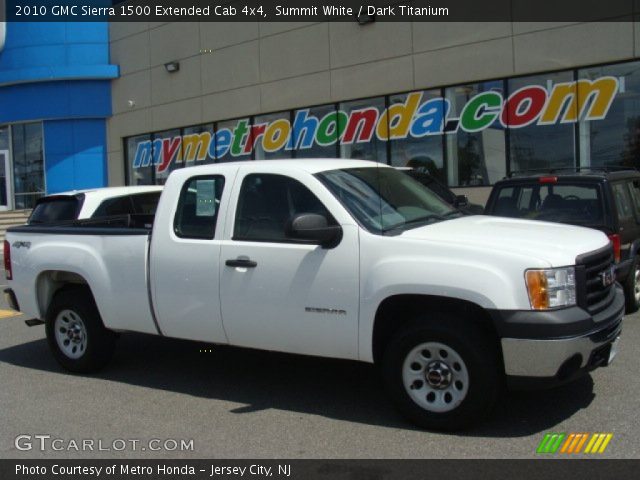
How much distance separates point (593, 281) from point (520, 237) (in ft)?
Result: 1.88

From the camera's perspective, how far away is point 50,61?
2553 centimetres

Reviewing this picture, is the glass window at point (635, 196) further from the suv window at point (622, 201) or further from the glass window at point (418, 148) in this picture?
the glass window at point (418, 148)

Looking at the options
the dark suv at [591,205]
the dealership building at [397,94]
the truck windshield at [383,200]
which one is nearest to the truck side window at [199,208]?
the truck windshield at [383,200]

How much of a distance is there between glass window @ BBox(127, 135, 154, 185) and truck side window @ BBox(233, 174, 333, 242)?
1962 cm

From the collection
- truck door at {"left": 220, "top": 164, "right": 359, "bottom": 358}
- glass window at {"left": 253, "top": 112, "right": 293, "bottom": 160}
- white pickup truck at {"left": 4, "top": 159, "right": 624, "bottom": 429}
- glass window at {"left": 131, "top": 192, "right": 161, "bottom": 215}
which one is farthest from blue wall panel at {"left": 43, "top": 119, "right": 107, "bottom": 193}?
truck door at {"left": 220, "top": 164, "right": 359, "bottom": 358}

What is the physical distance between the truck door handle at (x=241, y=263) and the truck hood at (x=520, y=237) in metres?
1.20

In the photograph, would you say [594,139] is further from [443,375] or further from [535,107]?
[443,375]

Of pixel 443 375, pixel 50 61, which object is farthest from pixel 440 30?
pixel 50 61

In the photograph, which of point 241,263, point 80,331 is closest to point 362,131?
point 80,331

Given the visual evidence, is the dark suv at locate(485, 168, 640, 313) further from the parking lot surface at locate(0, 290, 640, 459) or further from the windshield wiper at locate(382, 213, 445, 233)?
the windshield wiper at locate(382, 213, 445, 233)

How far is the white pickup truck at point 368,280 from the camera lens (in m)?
4.57

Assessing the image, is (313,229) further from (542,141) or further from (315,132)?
(315,132)

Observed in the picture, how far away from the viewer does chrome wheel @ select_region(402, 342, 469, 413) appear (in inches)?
188
